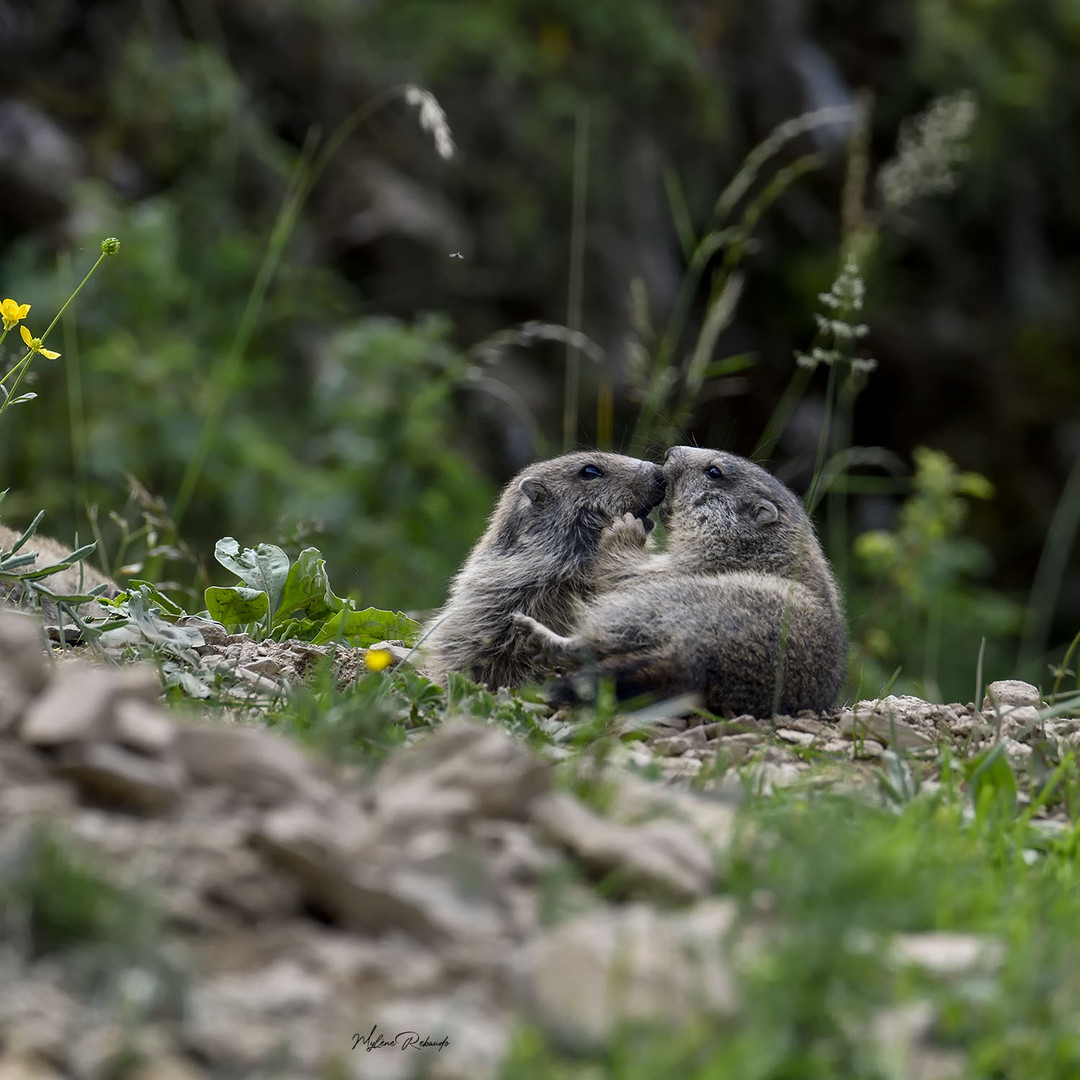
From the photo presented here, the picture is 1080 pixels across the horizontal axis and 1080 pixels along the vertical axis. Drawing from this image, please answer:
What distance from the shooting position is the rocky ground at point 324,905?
5.67ft

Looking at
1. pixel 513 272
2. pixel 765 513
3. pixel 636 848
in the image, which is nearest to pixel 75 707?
pixel 636 848

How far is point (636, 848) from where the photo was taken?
2.15 metres

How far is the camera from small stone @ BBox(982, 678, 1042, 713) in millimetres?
4156

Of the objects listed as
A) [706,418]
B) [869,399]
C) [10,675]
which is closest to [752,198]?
[869,399]

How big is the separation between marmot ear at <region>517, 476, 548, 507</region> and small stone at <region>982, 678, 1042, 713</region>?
67.3 inches

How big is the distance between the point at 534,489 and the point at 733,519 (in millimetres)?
758

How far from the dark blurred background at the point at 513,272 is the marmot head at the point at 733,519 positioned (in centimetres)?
49

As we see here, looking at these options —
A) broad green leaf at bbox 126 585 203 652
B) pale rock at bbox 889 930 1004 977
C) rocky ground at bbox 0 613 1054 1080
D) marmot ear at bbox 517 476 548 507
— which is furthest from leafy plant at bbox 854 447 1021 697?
rocky ground at bbox 0 613 1054 1080

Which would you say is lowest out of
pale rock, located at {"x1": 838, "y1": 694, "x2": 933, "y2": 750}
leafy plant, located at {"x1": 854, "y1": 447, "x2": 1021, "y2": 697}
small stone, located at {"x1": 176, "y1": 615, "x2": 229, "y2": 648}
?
leafy plant, located at {"x1": 854, "y1": 447, "x2": 1021, "y2": 697}

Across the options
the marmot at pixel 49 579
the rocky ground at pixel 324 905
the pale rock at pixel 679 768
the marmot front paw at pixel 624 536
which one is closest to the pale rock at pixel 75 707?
the rocky ground at pixel 324 905

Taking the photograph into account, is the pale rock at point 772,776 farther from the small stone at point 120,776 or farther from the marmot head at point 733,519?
the marmot head at point 733,519

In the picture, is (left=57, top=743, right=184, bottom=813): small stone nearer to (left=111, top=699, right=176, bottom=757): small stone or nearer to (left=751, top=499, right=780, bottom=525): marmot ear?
(left=111, top=699, right=176, bottom=757): small stone

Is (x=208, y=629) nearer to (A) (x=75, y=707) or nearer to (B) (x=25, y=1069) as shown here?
(A) (x=75, y=707)

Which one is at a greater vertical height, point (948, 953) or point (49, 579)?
point (948, 953)
